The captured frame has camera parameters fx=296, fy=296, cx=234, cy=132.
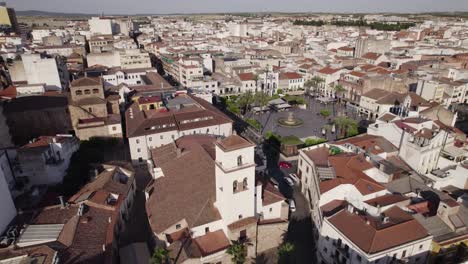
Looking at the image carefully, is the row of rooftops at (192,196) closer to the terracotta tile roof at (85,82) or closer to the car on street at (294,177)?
the car on street at (294,177)

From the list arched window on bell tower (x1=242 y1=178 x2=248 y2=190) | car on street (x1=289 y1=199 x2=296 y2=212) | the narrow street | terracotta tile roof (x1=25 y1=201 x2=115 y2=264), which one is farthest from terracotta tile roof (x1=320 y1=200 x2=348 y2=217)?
terracotta tile roof (x1=25 y1=201 x2=115 y2=264)

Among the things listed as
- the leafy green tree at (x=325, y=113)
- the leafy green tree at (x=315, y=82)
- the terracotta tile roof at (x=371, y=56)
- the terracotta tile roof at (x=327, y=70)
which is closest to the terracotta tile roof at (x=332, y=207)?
the leafy green tree at (x=325, y=113)

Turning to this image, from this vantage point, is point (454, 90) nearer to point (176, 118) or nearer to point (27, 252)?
point (176, 118)

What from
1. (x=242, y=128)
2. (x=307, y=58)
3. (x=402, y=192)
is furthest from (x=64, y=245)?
(x=307, y=58)

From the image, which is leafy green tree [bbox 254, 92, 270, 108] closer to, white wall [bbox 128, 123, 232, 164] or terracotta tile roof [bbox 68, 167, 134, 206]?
white wall [bbox 128, 123, 232, 164]

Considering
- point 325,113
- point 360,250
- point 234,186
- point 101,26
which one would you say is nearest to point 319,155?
point 360,250

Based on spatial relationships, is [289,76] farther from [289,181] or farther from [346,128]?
[289,181]
